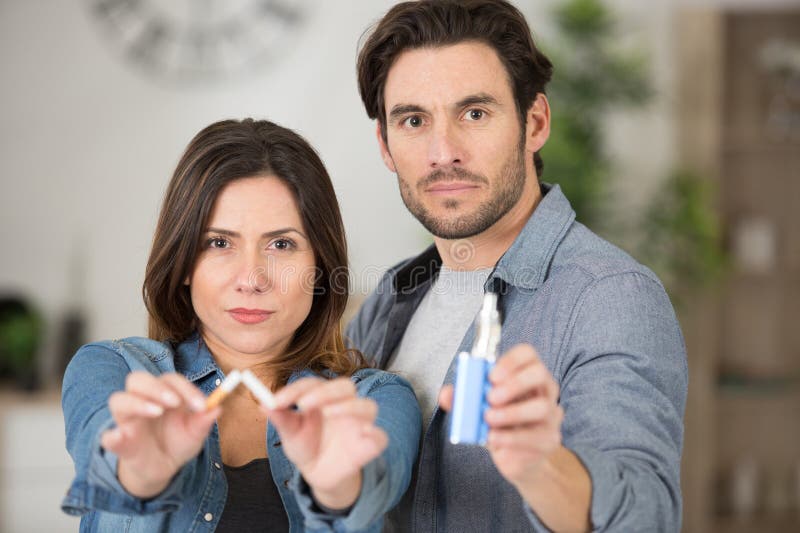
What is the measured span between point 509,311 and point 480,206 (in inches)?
8.8

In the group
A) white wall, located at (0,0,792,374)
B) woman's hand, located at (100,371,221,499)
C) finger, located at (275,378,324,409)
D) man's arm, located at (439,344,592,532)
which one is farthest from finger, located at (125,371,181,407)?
white wall, located at (0,0,792,374)

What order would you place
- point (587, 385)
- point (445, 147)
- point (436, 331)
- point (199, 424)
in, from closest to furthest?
point (199, 424) → point (587, 385) → point (445, 147) → point (436, 331)

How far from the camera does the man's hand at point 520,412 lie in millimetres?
950

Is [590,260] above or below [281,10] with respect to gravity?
below

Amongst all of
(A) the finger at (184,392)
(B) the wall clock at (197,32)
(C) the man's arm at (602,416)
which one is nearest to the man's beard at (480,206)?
(C) the man's arm at (602,416)

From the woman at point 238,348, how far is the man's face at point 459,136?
0.80ft

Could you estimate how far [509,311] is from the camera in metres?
1.58

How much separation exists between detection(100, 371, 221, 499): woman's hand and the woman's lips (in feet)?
1.15

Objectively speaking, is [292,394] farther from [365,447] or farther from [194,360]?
[194,360]

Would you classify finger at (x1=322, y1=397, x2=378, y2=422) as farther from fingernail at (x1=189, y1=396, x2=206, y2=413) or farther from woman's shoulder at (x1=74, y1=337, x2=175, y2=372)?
woman's shoulder at (x1=74, y1=337, x2=175, y2=372)

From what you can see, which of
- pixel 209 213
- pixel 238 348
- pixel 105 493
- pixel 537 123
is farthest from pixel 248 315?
pixel 537 123

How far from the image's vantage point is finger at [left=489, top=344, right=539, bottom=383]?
948 mm

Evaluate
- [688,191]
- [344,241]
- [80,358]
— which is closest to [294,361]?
[344,241]

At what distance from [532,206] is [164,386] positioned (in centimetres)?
100
